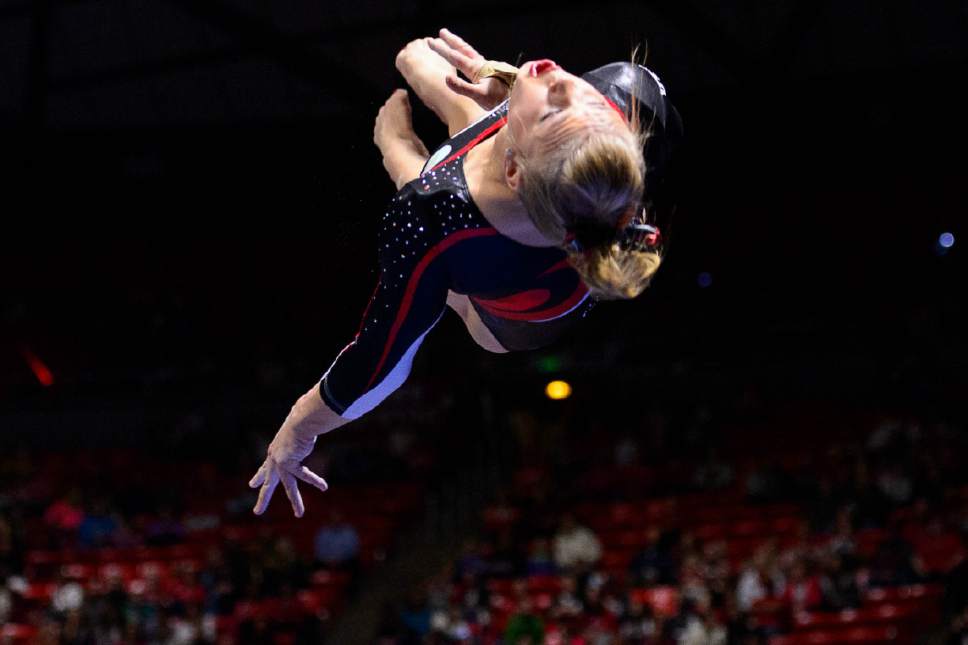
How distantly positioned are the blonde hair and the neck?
0.14 m

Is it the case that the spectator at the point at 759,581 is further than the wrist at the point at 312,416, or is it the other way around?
the spectator at the point at 759,581

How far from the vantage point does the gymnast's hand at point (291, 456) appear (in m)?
2.76

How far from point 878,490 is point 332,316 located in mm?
6022

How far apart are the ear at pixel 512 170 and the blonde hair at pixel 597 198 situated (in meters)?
0.03

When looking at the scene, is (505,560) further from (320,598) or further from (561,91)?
(561,91)

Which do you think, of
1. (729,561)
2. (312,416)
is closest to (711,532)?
(729,561)

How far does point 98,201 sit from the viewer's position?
13.9 metres

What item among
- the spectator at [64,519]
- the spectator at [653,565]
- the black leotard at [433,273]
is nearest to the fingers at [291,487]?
the black leotard at [433,273]

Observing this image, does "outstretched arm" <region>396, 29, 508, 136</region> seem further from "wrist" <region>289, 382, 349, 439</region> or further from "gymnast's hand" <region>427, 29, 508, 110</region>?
"wrist" <region>289, 382, 349, 439</region>

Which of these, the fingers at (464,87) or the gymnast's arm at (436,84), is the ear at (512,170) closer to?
the fingers at (464,87)

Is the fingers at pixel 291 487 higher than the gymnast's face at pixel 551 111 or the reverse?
the reverse

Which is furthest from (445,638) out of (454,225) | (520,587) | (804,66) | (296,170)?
(454,225)

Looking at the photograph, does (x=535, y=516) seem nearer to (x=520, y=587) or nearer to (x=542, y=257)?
(x=520, y=587)

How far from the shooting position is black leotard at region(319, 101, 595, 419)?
A: 8.25ft
